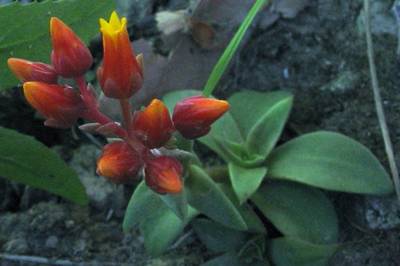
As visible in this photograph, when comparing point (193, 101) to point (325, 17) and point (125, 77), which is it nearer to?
point (125, 77)

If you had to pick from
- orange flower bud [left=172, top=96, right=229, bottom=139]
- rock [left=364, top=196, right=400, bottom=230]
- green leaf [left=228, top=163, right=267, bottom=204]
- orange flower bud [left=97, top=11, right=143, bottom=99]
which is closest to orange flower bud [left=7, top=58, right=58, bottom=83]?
orange flower bud [left=97, top=11, right=143, bottom=99]

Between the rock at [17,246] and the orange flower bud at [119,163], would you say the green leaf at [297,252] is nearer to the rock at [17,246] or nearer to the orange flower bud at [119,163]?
the orange flower bud at [119,163]

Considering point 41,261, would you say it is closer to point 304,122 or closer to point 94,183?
point 94,183

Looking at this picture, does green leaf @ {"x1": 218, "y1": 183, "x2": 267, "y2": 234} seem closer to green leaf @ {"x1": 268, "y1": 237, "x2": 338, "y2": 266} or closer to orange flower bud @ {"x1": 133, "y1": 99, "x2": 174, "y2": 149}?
green leaf @ {"x1": 268, "y1": 237, "x2": 338, "y2": 266}

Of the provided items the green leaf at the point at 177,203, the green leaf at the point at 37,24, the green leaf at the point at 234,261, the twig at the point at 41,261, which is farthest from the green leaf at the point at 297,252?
the green leaf at the point at 37,24

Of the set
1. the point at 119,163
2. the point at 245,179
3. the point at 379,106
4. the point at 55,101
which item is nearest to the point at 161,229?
the point at 245,179

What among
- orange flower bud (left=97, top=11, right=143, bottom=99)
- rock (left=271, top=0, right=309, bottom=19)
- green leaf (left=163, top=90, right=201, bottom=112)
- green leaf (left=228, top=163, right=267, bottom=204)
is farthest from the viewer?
rock (left=271, top=0, right=309, bottom=19)
